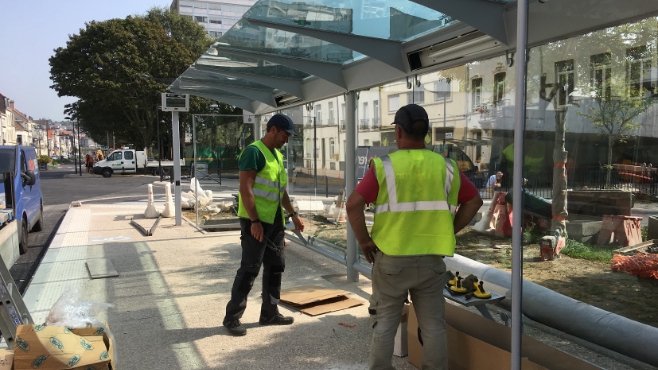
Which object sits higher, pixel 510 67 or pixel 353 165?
pixel 510 67

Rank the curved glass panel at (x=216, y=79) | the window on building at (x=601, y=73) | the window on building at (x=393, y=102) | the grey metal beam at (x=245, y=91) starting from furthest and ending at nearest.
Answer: the grey metal beam at (x=245, y=91)
the curved glass panel at (x=216, y=79)
the window on building at (x=393, y=102)
the window on building at (x=601, y=73)

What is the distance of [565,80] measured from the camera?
144 inches

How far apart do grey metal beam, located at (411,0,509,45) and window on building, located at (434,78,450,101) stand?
951 mm

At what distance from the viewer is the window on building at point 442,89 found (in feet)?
15.4

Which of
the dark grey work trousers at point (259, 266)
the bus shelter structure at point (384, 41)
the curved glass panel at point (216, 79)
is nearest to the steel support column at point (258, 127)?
the curved glass panel at point (216, 79)

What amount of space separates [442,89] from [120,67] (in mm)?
34347

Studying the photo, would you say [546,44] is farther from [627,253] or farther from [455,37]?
[627,253]

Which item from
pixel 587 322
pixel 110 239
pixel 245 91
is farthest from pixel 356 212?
pixel 110 239

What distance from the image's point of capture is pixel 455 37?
4.25 m

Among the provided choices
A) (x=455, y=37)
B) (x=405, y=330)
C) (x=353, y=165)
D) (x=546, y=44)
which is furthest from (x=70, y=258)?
(x=546, y=44)

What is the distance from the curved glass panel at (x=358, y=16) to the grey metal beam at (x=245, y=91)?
3.32 meters

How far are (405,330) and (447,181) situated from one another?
145 centimetres

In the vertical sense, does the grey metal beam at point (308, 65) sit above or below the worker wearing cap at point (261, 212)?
above

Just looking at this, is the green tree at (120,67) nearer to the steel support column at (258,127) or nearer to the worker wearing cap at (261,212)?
the steel support column at (258,127)
